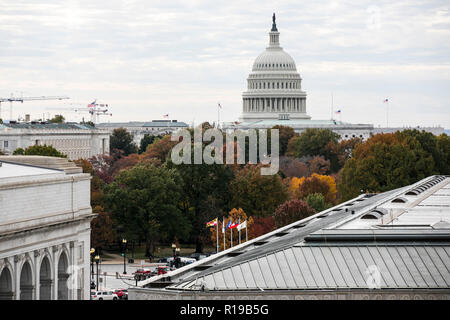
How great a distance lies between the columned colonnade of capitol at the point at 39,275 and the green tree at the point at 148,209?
165 ft

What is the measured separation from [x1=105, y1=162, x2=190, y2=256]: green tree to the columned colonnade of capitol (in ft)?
165

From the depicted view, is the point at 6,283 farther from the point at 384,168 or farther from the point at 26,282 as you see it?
the point at 384,168

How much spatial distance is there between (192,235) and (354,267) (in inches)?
3405

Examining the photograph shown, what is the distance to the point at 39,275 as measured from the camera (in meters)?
75.6

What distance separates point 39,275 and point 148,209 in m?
56.6

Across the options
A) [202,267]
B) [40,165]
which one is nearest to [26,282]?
[40,165]

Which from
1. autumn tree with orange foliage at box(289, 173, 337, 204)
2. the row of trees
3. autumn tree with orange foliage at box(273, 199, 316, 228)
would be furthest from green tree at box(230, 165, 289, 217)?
autumn tree with orange foliage at box(289, 173, 337, 204)

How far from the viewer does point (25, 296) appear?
72.6m

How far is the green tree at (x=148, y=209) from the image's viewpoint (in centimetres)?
13188

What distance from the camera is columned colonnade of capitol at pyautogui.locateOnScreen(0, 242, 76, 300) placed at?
71.0 meters

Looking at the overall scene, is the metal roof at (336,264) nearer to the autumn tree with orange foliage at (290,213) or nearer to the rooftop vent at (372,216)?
the rooftop vent at (372,216)
